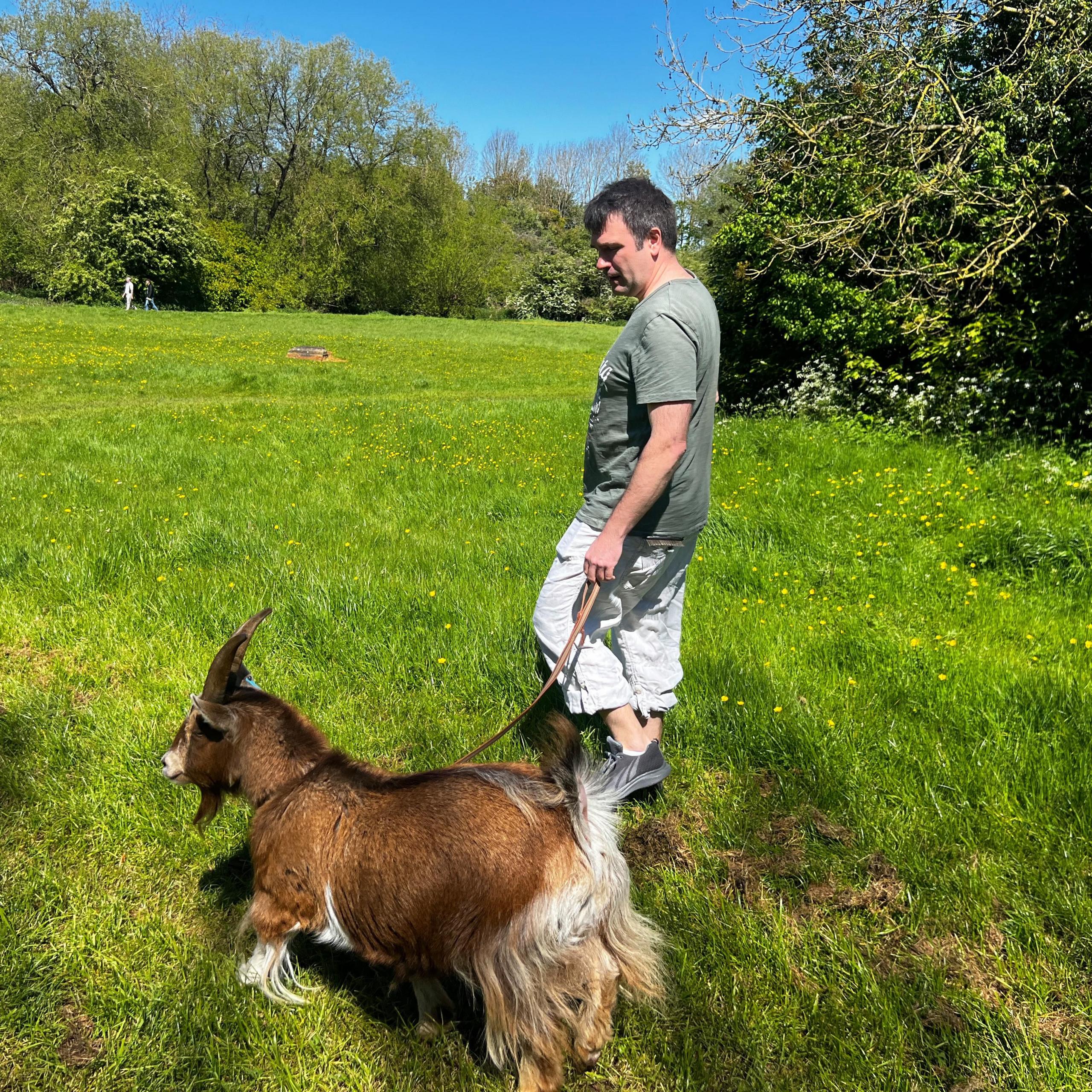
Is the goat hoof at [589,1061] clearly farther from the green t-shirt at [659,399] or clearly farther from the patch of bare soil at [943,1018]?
the green t-shirt at [659,399]

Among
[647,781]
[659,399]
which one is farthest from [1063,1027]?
[659,399]

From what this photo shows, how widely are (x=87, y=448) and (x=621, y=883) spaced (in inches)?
380

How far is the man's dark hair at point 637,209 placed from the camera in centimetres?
285

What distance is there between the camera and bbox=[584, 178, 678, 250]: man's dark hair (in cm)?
285

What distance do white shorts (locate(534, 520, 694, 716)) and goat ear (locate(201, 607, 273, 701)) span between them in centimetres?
123

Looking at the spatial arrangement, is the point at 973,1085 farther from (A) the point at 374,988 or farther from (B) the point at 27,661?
(B) the point at 27,661

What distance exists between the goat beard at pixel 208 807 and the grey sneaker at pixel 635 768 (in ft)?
4.99

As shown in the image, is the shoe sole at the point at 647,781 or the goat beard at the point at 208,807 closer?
the goat beard at the point at 208,807

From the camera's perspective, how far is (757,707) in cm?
386

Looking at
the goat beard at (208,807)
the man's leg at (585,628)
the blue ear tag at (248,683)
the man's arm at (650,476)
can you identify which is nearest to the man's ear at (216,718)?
the blue ear tag at (248,683)

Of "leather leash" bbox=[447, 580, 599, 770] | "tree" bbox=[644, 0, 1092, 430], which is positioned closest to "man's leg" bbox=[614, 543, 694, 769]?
"leather leash" bbox=[447, 580, 599, 770]

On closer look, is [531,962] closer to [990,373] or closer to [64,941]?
[64,941]

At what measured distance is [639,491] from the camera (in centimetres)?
284

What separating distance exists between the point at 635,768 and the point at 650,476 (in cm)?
134
